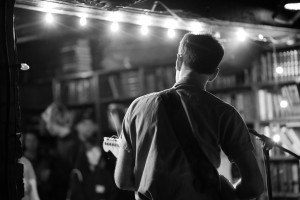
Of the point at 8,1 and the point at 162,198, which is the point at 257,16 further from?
the point at 162,198

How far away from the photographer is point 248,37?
14.9 feet

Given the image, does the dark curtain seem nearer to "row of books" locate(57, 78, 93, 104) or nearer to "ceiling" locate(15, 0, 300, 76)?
"ceiling" locate(15, 0, 300, 76)

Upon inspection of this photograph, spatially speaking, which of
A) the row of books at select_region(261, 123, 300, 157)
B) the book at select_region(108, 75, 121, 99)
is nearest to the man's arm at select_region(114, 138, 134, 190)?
the row of books at select_region(261, 123, 300, 157)

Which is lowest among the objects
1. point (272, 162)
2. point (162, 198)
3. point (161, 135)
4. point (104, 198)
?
point (104, 198)

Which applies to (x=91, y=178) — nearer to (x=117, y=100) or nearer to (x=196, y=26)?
(x=117, y=100)

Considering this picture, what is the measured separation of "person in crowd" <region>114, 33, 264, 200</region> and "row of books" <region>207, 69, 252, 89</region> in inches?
127

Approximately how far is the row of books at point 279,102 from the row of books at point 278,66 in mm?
136

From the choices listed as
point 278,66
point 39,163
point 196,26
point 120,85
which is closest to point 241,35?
point 196,26

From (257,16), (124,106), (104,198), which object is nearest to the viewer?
(257,16)

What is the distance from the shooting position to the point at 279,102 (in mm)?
4918

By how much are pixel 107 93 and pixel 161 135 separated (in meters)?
4.23

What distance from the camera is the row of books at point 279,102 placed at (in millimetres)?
4824

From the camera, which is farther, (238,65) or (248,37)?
(238,65)

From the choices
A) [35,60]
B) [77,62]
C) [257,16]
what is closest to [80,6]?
[257,16]
